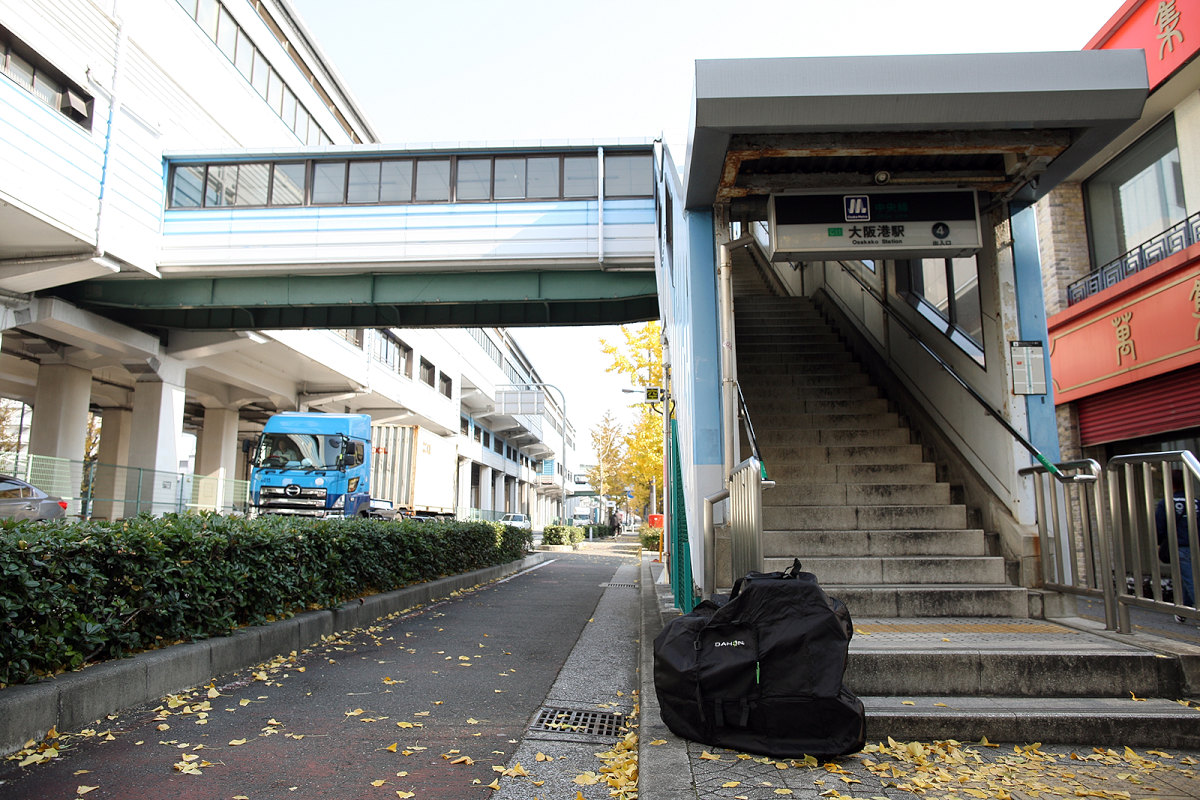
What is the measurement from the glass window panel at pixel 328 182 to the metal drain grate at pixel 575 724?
14.6 metres

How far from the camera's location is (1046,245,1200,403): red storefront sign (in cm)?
945

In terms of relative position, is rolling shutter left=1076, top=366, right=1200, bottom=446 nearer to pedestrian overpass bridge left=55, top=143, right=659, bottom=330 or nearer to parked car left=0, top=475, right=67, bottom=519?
pedestrian overpass bridge left=55, top=143, right=659, bottom=330

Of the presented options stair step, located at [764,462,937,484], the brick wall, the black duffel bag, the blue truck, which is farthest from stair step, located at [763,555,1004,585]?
the blue truck

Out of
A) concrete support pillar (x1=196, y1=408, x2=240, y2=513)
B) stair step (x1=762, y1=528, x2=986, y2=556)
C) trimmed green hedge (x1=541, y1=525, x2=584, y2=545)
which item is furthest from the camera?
trimmed green hedge (x1=541, y1=525, x2=584, y2=545)

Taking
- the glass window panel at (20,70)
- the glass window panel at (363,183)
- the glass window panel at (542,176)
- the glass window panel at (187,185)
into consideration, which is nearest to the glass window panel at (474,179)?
the glass window panel at (542,176)

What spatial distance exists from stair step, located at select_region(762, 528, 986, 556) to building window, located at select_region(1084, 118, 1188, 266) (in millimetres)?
7363

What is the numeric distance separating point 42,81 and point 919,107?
53.1ft

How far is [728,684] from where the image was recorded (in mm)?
3605

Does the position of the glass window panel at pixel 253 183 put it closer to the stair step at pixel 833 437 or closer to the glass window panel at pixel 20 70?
the glass window panel at pixel 20 70

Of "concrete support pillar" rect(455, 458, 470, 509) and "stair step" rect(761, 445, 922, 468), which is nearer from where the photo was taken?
"stair step" rect(761, 445, 922, 468)

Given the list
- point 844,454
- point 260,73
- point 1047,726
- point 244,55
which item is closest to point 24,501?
point 844,454

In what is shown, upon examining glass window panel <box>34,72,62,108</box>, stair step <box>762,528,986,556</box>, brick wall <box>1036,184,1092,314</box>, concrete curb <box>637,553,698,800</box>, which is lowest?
concrete curb <box>637,553,698,800</box>

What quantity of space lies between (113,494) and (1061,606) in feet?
59.5

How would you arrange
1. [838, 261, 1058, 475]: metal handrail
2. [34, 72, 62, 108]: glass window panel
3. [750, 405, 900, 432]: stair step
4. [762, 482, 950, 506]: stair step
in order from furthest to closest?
[34, 72, 62, 108]: glass window panel, [750, 405, 900, 432]: stair step, [762, 482, 950, 506]: stair step, [838, 261, 1058, 475]: metal handrail
